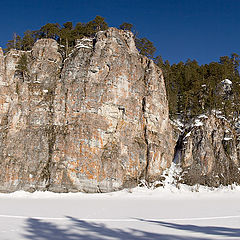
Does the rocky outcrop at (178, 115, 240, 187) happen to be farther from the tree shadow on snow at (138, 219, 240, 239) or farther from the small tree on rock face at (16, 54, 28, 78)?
the small tree on rock face at (16, 54, 28, 78)

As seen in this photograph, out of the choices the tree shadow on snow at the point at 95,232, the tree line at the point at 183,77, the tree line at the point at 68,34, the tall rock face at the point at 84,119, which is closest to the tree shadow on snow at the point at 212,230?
the tree shadow on snow at the point at 95,232

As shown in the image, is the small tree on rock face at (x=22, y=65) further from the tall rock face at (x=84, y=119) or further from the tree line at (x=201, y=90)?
the tree line at (x=201, y=90)

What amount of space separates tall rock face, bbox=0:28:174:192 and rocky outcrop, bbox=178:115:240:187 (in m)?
3.02

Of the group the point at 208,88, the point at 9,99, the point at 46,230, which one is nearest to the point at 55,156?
the point at 9,99

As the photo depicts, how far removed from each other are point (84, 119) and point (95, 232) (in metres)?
23.7

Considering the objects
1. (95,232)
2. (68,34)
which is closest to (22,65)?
(68,34)

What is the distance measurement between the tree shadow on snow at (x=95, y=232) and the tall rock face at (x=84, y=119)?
737 inches

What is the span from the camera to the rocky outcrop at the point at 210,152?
34.1 meters

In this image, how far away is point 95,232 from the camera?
9984mm

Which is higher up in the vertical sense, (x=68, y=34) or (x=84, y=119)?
(x=68, y=34)

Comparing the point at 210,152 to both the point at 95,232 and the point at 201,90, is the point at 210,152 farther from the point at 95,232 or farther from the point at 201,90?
the point at 95,232

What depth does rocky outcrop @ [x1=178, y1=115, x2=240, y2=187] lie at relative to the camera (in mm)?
34125

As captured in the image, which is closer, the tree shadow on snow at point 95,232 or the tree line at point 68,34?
the tree shadow on snow at point 95,232

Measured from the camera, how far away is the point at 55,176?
97.4 feet
